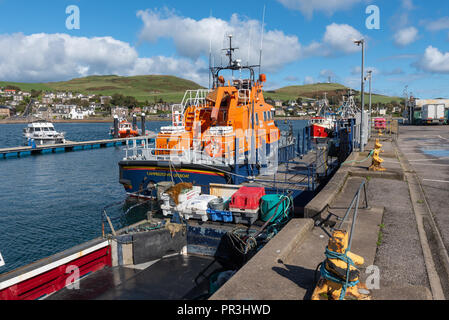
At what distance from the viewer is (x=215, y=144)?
14984 mm

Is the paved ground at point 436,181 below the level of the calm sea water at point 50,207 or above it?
above

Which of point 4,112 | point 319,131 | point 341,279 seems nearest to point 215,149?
point 341,279

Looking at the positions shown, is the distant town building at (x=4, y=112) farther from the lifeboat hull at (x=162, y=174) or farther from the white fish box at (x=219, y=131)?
the white fish box at (x=219, y=131)

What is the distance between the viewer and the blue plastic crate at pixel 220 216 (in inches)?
394

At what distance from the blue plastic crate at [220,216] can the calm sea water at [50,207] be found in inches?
243

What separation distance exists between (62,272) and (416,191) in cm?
1100

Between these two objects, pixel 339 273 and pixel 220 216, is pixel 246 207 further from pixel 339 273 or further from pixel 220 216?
pixel 339 273

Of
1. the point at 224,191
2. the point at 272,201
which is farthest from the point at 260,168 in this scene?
the point at 272,201

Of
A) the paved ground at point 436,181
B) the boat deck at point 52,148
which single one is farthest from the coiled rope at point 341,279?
the boat deck at point 52,148

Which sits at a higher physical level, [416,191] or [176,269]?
[416,191]

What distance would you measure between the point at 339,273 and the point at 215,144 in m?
11.3

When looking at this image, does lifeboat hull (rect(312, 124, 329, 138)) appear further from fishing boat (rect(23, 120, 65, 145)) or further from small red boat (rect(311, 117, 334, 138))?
fishing boat (rect(23, 120, 65, 145))
